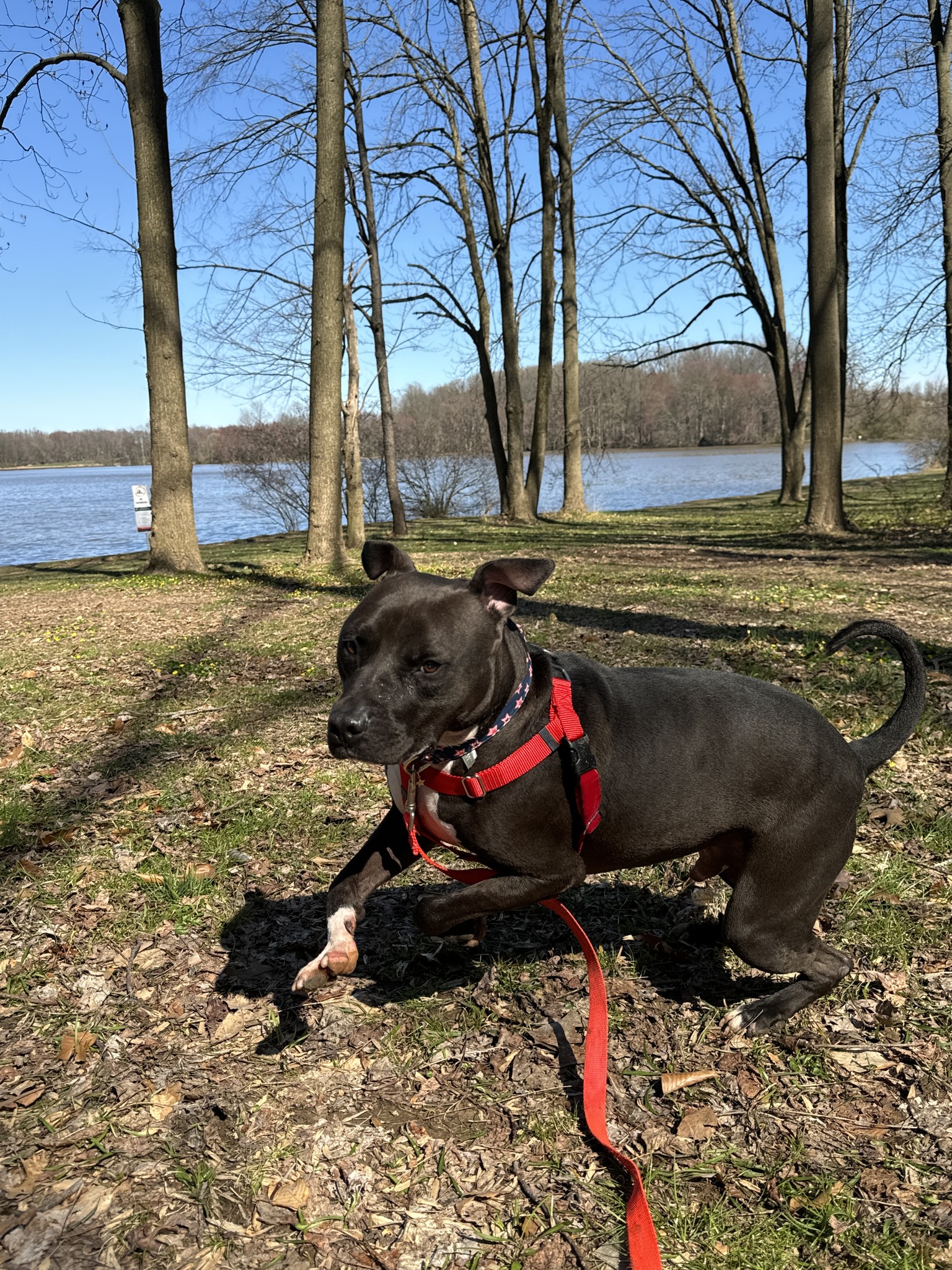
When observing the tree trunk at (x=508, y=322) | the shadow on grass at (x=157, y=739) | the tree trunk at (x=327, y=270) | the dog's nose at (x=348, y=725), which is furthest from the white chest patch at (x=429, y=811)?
the tree trunk at (x=508, y=322)

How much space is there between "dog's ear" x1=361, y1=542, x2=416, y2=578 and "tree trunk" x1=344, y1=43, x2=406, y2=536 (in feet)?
54.8

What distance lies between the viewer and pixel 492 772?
120 inches

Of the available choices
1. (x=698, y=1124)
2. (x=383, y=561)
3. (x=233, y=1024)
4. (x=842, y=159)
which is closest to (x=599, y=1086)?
(x=698, y=1124)

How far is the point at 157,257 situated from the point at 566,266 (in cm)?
1310

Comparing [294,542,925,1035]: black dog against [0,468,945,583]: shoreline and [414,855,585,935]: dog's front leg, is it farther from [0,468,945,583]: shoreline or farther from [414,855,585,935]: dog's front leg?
[0,468,945,583]: shoreline

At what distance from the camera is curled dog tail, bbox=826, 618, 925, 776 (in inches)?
133

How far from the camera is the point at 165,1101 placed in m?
3.05

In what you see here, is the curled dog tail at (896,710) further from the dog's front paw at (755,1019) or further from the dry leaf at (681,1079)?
the dry leaf at (681,1079)

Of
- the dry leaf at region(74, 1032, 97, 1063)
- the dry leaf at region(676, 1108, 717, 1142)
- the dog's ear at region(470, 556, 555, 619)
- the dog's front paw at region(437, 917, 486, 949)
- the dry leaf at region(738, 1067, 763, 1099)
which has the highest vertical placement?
the dog's ear at region(470, 556, 555, 619)

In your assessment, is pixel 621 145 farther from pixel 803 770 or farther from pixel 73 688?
pixel 803 770

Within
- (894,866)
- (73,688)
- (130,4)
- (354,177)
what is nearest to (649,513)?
(354,177)

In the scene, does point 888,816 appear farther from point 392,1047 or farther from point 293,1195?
point 293,1195

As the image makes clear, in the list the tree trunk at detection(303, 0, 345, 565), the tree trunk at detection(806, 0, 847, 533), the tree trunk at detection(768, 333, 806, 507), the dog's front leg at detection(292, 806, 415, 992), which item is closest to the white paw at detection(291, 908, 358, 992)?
the dog's front leg at detection(292, 806, 415, 992)

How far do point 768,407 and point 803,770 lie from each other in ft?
238
